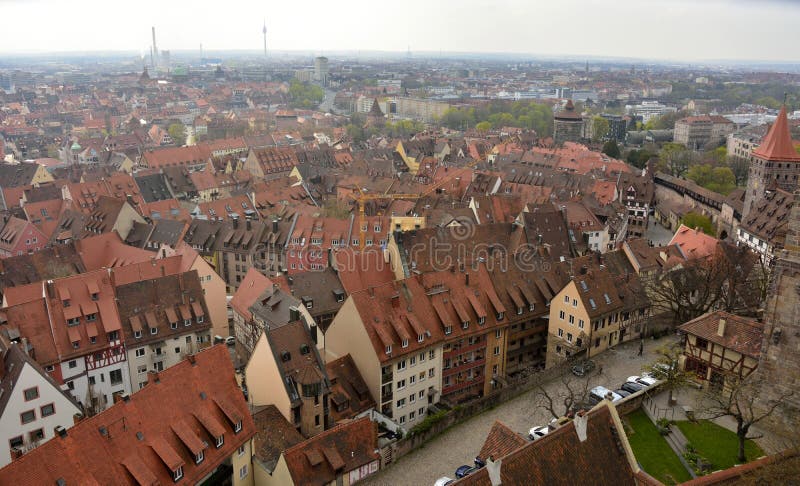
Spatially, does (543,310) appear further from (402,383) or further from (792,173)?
(792,173)

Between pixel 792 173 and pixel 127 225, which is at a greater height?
pixel 792 173

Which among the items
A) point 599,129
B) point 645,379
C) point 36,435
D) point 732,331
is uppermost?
point 732,331

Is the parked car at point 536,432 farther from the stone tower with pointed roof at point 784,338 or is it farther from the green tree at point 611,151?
the green tree at point 611,151

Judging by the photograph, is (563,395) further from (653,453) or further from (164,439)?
(164,439)

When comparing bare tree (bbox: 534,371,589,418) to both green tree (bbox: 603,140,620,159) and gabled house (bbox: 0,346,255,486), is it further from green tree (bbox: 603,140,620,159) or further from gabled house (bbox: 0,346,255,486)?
green tree (bbox: 603,140,620,159)

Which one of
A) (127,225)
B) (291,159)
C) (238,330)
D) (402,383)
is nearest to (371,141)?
(291,159)

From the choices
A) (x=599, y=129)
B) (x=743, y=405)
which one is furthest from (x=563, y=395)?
(x=599, y=129)
